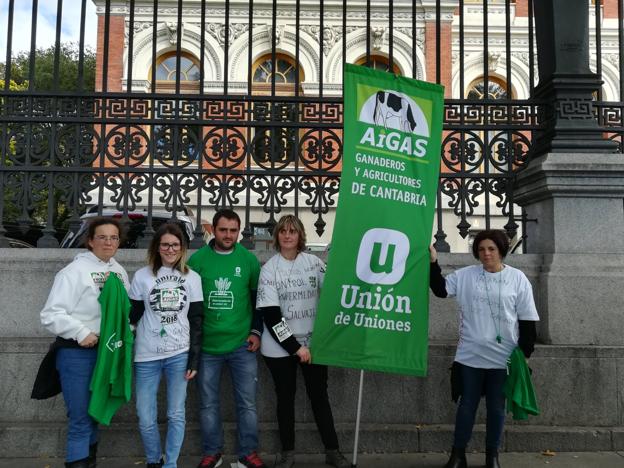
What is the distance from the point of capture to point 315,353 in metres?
4.18

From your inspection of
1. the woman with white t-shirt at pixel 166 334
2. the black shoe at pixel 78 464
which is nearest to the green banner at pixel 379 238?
the woman with white t-shirt at pixel 166 334

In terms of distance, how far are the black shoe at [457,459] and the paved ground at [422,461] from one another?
8.2 inches

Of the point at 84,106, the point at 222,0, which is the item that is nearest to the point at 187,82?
the point at 222,0

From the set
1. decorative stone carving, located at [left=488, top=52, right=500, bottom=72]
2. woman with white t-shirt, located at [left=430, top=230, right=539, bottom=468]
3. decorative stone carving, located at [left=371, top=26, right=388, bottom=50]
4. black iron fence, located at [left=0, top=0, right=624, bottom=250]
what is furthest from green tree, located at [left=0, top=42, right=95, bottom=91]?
woman with white t-shirt, located at [left=430, top=230, right=539, bottom=468]

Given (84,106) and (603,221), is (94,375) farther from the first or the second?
(603,221)

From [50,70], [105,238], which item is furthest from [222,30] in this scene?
[105,238]

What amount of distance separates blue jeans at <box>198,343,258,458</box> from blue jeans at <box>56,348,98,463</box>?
2.82 feet

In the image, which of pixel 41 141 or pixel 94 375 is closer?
pixel 94 375

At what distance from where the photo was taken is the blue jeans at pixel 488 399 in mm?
4250

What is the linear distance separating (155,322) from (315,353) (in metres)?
1.26

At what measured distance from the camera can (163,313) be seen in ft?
13.6

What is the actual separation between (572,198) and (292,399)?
3.41 m

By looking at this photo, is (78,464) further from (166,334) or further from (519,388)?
(519,388)

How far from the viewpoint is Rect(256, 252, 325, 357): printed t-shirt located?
4.39 metres
